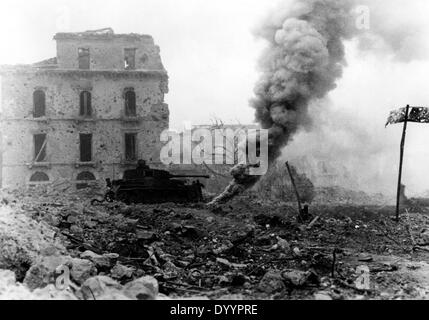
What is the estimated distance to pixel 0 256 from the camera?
6340mm

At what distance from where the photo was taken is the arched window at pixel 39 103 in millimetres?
27734

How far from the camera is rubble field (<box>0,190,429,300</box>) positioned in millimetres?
6125

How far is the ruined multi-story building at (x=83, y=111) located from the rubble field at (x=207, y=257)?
50.6ft

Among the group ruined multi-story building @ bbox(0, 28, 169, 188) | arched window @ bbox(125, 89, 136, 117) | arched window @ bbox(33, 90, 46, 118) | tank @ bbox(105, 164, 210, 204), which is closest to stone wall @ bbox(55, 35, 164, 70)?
ruined multi-story building @ bbox(0, 28, 169, 188)

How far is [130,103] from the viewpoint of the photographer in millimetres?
28484

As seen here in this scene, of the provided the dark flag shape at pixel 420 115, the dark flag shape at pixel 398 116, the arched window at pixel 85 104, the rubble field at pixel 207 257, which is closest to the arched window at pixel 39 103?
the arched window at pixel 85 104

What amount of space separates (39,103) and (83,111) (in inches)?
106

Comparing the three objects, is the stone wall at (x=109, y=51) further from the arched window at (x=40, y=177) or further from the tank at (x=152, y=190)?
the tank at (x=152, y=190)

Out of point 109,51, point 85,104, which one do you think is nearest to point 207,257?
point 85,104

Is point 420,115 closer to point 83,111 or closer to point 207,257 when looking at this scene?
point 207,257

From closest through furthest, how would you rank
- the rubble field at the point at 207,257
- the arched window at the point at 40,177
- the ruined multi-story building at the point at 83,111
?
the rubble field at the point at 207,257, the arched window at the point at 40,177, the ruined multi-story building at the point at 83,111

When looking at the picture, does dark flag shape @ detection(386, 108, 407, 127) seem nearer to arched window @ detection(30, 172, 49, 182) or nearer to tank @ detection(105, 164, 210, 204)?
tank @ detection(105, 164, 210, 204)

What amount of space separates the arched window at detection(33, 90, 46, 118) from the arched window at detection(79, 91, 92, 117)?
7.34ft

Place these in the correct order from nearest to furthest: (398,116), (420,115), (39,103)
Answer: (420,115)
(398,116)
(39,103)
